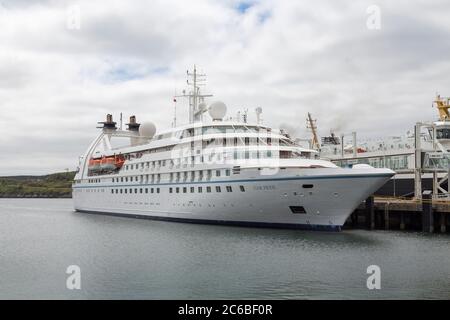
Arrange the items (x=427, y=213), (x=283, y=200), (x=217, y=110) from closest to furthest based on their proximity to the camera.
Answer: (x=283, y=200)
(x=427, y=213)
(x=217, y=110)

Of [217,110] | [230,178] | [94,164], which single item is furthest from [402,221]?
[94,164]

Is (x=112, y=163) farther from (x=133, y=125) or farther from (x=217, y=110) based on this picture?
(x=217, y=110)

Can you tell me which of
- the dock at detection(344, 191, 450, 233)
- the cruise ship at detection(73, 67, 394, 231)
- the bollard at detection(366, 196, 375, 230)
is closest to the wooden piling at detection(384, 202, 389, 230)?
the dock at detection(344, 191, 450, 233)

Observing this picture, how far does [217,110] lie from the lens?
44344 mm

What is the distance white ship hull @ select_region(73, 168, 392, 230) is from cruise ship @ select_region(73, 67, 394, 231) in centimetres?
6

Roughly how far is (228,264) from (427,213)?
18902 millimetres

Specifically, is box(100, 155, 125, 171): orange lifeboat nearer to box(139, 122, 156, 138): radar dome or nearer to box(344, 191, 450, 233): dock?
box(139, 122, 156, 138): radar dome

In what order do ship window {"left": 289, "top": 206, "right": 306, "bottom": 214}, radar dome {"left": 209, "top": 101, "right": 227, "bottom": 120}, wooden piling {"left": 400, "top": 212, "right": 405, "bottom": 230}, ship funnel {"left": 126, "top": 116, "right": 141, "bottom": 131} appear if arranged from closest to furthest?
ship window {"left": 289, "top": 206, "right": 306, "bottom": 214} → wooden piling {"left": 400, "top": 212, "right": 405, "bottom": 230} → radar dome {"left": 209, "top": 101, "right": 227, "bottom": 120} → ship funnel {"left": 126, "top": 116, "right": 141, "bottom": 131}

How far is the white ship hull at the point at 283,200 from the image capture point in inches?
1220

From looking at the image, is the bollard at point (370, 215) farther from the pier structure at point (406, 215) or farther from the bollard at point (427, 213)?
the bollard at point (427, 213)

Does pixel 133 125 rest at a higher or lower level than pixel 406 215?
higher

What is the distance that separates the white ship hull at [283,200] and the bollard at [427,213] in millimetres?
5479

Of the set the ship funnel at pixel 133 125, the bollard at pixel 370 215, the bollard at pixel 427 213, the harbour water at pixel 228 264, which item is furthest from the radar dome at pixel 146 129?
the bollard at pixel 427 213

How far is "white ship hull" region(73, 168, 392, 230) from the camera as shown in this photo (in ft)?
102
